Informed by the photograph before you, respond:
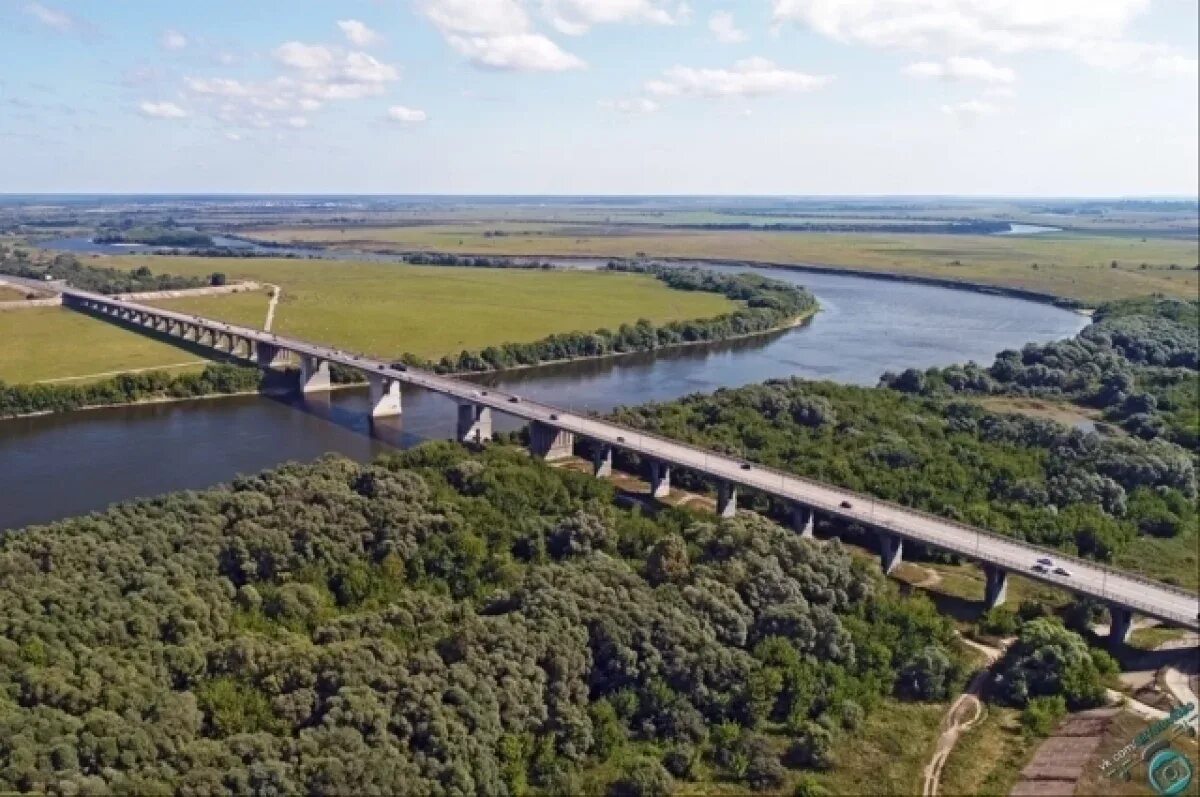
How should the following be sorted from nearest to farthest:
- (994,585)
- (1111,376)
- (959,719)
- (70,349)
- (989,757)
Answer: (989,757) < (959,719) < (994,585) < (1111,376) < (70,349)

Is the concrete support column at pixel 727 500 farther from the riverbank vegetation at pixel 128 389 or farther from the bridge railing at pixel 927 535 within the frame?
the riverbank vegetation at pixel 128 389

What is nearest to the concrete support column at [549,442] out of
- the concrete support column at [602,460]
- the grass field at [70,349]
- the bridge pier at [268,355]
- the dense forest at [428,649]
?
the concrete support column at [602,460]

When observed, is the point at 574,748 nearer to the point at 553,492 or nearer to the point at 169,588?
the point at 169,588

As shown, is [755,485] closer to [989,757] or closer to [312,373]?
[989,757]

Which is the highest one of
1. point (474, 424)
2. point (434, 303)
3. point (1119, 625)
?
point (434, 303)

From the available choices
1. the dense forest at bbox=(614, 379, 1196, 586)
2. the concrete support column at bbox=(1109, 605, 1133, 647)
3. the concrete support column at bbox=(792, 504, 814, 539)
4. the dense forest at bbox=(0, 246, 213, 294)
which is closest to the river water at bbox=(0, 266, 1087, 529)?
the dense forest at bbox=(614, 379, 1196, 586)

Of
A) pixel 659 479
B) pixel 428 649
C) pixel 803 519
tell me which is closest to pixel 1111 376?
pixel 803 519

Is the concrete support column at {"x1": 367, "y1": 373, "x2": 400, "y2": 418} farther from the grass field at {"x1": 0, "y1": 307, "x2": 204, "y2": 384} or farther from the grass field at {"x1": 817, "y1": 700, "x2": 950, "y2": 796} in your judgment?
the grass field at {"x1": 817, "y1": 700, "x2": 950, "y2": 796}

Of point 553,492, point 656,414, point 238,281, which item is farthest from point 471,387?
point 238,281
